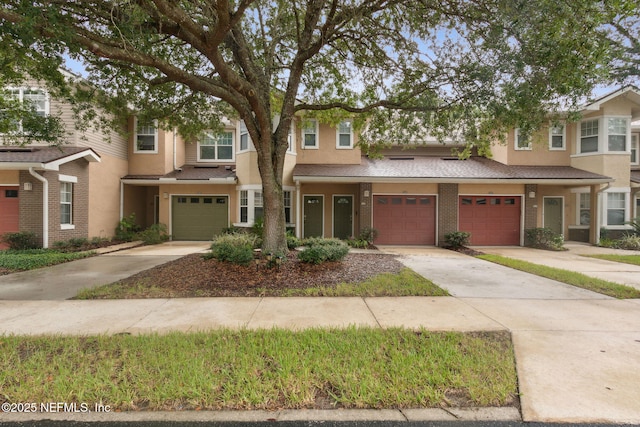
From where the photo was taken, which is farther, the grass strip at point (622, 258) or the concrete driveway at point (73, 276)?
the grass strip at point (622, 258)

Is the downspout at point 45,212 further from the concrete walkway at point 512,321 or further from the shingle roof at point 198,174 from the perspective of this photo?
the concrete walkway at point 512,321

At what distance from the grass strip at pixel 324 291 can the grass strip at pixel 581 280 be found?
10.7ft

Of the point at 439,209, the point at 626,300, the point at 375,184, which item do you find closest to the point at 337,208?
the point at 375,184

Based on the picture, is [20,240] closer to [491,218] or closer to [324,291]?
[324,291]

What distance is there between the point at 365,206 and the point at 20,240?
12.9 metres

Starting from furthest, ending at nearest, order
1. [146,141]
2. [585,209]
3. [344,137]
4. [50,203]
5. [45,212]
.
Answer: [344,137]
[146,141]
[585,209]
[50,203]
[45,212]

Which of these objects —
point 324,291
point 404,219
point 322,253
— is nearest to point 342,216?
point 404,219

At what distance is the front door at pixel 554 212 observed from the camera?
15.0m

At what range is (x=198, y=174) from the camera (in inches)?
591

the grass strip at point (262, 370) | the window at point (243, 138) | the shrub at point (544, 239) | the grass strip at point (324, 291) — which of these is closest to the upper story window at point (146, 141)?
the window at point (243, 138)

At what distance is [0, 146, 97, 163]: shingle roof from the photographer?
1083 centimetres

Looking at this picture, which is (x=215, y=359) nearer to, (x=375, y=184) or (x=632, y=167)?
A: (x=375, y=184)

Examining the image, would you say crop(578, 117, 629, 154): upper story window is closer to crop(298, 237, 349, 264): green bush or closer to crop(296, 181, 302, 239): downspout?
crop(296, 181, 302, 239): downspout

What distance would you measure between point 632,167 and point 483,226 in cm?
895
